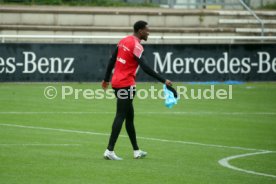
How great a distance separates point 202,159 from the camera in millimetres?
14055

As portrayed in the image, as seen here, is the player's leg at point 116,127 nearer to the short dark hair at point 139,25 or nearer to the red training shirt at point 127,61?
the red training shirt at point 127,61

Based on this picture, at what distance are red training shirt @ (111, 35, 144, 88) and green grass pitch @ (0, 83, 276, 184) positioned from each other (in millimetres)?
1291

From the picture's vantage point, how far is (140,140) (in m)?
16.7

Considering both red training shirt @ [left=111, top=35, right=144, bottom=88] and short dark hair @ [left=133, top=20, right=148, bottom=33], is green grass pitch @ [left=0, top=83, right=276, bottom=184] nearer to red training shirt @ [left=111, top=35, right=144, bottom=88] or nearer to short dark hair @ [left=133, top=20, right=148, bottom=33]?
red training shirt @ [left=111, top=35, right=144, bottom=88]

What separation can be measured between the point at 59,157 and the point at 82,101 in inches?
441

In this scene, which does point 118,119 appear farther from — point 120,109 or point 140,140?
point 140,140

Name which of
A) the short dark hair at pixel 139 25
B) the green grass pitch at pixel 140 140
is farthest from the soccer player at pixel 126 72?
the green grass pitch at pixel 140 140

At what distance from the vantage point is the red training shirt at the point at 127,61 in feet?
44.8

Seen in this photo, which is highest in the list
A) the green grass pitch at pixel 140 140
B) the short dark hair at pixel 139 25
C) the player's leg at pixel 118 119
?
the short dark hair at pixel 139 25

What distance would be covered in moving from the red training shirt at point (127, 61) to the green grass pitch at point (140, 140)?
129cm

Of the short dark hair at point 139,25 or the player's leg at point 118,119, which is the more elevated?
the short dark hair at point 139,25

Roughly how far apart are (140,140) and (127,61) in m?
3.31

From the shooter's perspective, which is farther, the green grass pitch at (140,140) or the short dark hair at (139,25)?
the short dark hair at (139,25)

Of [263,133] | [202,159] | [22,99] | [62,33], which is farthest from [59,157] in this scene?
[62,33]
